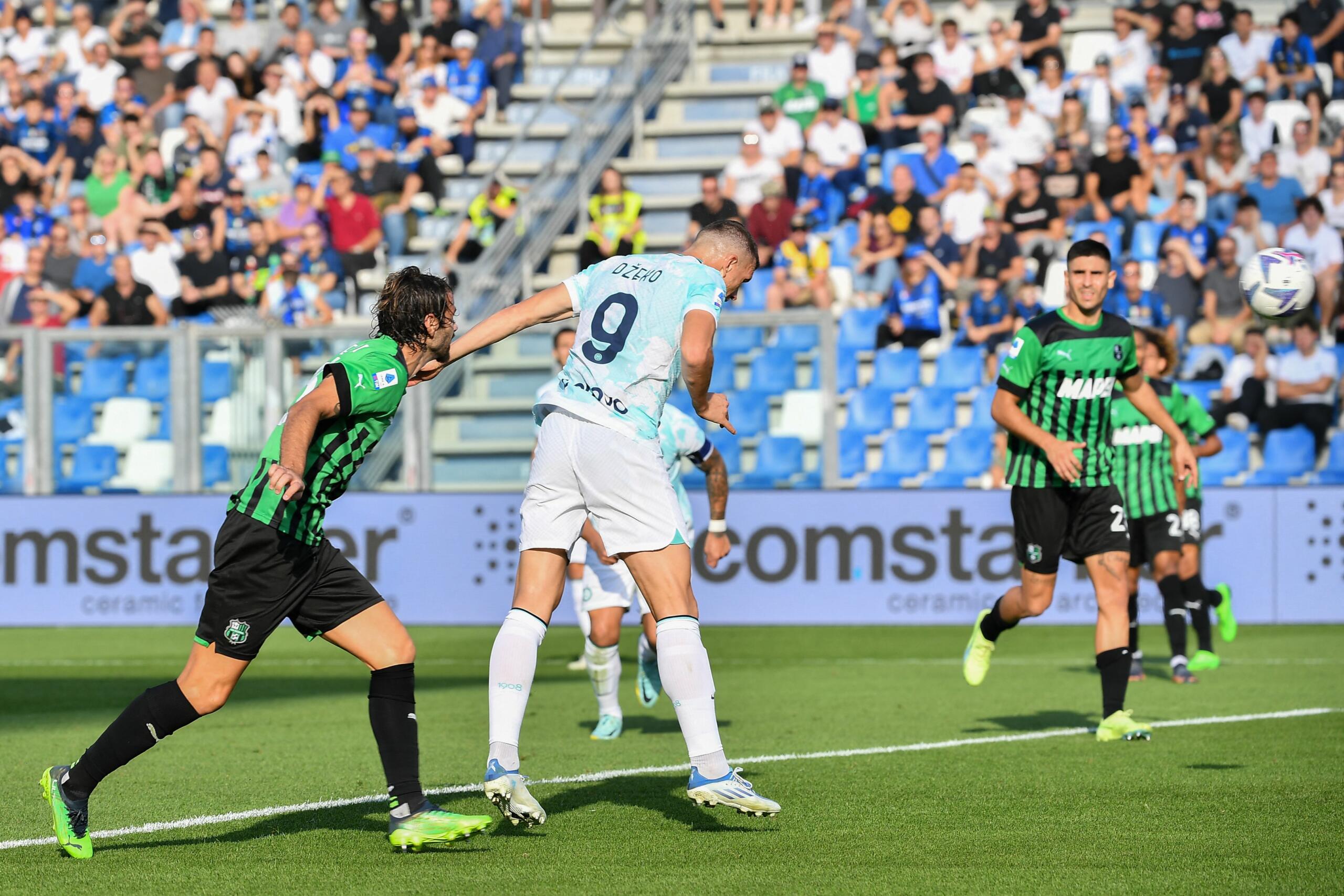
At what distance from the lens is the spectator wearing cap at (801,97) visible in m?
20.7

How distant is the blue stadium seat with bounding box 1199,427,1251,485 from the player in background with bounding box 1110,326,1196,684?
17.8 feet

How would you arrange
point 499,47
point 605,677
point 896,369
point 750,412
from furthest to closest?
point 499,47, point 896,369, point 750,412, point 605,677

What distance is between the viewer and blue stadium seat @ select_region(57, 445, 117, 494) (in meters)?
16.3

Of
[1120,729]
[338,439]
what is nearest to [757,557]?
[1120,729]

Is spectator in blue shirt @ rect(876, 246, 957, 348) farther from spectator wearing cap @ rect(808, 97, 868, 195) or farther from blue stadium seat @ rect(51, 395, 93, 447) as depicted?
blue stadium seat @ rect(51, 395, 93, 447)

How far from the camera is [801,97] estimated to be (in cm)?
2078

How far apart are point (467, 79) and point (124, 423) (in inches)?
318

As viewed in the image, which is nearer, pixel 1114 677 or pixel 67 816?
pixel 67 816

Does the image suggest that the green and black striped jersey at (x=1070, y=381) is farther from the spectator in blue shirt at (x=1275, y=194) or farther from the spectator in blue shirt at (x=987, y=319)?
the spectator in blue shirt at (x=1275, y=194)

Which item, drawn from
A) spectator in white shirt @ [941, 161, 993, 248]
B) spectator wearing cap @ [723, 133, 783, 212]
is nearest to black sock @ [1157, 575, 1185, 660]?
spectator in white shirt @ [941, 161, 993, 248]

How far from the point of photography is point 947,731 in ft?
29.0

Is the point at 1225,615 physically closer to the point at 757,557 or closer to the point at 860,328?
the point at 757,557

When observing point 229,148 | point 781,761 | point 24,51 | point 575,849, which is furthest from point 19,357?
point 575,849

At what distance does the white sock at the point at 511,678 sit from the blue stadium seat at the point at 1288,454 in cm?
1213
